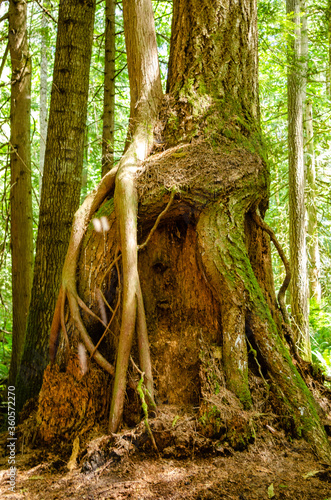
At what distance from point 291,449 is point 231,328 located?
0.93 metres

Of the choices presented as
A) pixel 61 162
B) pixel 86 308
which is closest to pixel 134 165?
pixel 86 308

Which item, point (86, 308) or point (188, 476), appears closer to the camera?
point (188, 476)

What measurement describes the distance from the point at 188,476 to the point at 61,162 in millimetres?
3341

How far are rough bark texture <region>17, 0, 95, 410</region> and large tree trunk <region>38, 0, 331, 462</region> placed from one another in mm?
907

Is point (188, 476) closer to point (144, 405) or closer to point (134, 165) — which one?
point (144, 405)

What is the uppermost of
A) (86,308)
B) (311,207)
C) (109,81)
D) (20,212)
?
(109,81)

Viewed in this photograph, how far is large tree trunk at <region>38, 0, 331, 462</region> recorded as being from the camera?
10.1ft

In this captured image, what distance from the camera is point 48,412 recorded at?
3.13 meters

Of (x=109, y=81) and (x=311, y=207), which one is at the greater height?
(x=109, y=81)

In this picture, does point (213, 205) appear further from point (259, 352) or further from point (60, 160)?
point (60, 160)

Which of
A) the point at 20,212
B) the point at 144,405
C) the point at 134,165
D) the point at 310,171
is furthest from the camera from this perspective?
the point at 310,171

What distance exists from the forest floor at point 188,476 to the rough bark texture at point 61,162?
166cm

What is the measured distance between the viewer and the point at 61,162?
4496 millimetres

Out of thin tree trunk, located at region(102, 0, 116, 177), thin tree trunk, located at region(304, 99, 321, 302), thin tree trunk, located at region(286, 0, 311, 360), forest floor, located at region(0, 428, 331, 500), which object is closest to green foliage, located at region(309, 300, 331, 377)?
thin tree trunk, located at region(304, 99, 321, 302)
